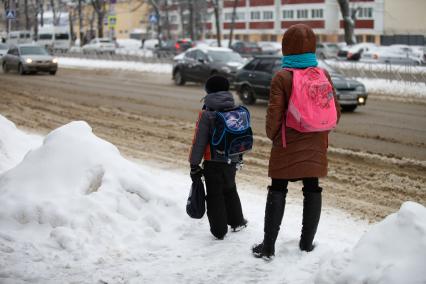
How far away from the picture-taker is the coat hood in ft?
18.5

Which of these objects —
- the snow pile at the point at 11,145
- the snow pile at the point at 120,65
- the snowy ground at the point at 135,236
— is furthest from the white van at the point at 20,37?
the snowy ground at the point at 135,236

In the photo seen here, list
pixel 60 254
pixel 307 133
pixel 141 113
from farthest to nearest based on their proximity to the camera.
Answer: pixel 141 113 < pixel 60 254 < pixel 307 133

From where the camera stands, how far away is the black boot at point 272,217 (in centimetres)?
511

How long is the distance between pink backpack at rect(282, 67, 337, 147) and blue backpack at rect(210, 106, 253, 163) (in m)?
0.69

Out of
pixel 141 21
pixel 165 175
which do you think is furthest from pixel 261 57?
pixel 141 21

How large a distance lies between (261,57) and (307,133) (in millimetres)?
14484

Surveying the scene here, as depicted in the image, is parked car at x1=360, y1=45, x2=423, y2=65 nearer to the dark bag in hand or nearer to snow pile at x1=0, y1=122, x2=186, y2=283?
snow pile at x1=0, y1=122, x2=186, y2=283

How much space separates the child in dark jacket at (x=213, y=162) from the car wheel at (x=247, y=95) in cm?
1318

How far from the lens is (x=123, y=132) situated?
13.2 metres

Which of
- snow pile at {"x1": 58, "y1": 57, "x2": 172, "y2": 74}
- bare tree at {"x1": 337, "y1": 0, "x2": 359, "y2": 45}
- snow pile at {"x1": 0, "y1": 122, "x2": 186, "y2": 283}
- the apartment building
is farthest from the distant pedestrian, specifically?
Result: the apartment building

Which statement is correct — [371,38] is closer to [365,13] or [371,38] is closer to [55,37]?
[365,13]

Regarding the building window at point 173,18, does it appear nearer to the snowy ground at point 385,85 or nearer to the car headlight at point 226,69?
the snowy ground at point 385,85

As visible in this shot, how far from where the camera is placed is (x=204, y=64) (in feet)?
83.4

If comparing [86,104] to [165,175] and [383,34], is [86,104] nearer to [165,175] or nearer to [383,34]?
[165,175]
